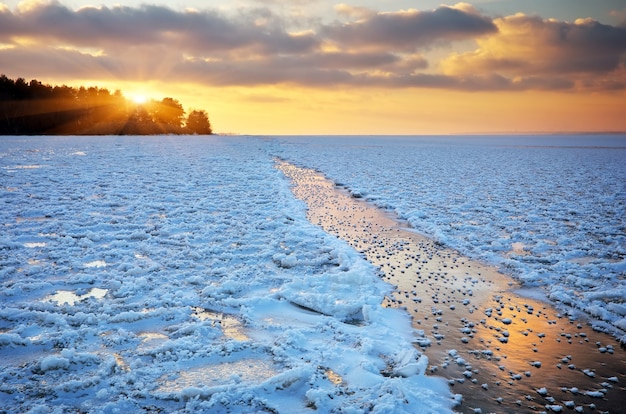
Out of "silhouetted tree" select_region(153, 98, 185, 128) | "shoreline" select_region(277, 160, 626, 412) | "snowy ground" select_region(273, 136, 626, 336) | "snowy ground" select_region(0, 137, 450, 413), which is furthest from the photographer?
"silhouetted tree" select_region(153, 98, 185, 128)

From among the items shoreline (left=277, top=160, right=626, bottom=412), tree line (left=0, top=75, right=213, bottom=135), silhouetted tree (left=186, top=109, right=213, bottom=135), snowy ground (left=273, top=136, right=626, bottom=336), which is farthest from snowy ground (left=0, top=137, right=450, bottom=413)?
silhouetted tree (left=186, top=109, right=213, bottom=135)

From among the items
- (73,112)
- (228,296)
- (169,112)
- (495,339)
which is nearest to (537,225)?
(495,339)

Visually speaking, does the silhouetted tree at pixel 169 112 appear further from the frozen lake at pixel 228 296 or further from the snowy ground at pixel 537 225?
the frozen lake at pixel 228 296

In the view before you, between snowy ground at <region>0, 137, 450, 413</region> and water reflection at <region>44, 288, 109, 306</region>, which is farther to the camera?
water reflection at <region>44, 288, 109, 306</region>

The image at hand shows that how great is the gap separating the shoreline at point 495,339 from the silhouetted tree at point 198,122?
110 m

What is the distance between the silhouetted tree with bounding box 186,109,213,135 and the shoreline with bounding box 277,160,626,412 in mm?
110457

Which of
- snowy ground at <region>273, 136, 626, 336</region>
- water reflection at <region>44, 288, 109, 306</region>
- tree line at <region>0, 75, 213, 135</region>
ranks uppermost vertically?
tree line at <region>0, 75, 213, 135</region>

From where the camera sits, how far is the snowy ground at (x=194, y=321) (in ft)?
11.5

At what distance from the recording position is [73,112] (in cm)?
8038

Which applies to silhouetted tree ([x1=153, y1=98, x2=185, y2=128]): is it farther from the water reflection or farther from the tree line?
the water reflection

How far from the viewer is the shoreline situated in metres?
3.76

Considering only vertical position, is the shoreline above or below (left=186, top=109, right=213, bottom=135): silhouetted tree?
below

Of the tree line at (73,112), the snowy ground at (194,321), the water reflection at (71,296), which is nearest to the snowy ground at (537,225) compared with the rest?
the snowy ground at (194,321)

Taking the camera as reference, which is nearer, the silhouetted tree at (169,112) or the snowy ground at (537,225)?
the snowy ground at (537,225)
